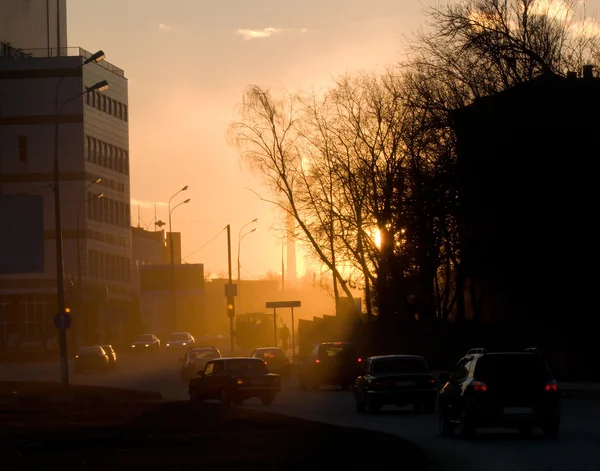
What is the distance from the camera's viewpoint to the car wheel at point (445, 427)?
22506 mm

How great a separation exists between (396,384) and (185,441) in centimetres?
985

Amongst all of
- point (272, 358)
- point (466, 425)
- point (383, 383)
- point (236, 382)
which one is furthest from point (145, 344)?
point (466, 425)

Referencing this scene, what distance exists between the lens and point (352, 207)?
58250 mm

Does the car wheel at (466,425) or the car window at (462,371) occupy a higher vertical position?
the car window at (462,371)

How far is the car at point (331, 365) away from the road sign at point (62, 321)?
27.3ft

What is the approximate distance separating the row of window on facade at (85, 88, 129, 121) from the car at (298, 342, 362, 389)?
65882 millimetres

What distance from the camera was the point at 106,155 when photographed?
11388 centimetres

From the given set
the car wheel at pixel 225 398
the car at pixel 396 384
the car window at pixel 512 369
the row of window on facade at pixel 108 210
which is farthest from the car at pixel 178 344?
the car window at pixel 512 369

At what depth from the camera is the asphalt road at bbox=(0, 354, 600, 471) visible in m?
17.1

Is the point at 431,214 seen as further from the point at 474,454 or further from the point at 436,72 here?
the point at 474,454

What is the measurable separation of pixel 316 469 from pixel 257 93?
4580 centimetres

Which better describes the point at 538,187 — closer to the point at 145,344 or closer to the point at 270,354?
the point at 270,354

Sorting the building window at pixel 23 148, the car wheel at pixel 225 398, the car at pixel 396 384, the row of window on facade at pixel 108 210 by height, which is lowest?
the car wheel at pixel 225 398

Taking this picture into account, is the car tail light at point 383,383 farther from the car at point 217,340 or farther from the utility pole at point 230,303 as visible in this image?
the car at point 217,340
